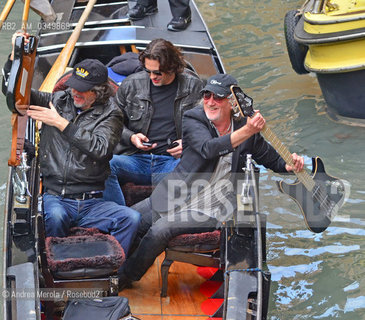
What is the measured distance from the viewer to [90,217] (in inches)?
145

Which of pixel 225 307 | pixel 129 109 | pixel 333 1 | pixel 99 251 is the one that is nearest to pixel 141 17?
pixel 333 1

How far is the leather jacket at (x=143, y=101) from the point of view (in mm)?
4273

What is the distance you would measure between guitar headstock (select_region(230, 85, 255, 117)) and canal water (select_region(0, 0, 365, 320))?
1364 millimetres

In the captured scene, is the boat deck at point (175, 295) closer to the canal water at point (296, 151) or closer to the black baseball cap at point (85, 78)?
the canal water at point (296, 151)

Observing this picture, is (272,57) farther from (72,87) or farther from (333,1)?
(72,87)

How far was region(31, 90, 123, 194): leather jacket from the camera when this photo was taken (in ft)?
12.0

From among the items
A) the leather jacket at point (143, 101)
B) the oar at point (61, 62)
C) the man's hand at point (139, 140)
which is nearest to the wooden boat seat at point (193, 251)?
the man's hand at point (139, 140)

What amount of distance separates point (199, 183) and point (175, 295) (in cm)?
55

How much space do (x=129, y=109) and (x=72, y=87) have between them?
73 cm

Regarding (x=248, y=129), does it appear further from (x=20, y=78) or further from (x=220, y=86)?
(x=20, y=78)

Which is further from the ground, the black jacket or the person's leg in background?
the black jacket

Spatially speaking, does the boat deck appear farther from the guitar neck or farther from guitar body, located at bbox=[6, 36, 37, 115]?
guitar body, located at bbox=[6, 36, 37, 115]

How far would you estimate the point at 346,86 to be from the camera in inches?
232

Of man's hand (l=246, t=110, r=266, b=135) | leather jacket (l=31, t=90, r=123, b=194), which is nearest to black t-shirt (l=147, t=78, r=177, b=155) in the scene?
leather jacket (l=31, t=90, r=123, b=194)
